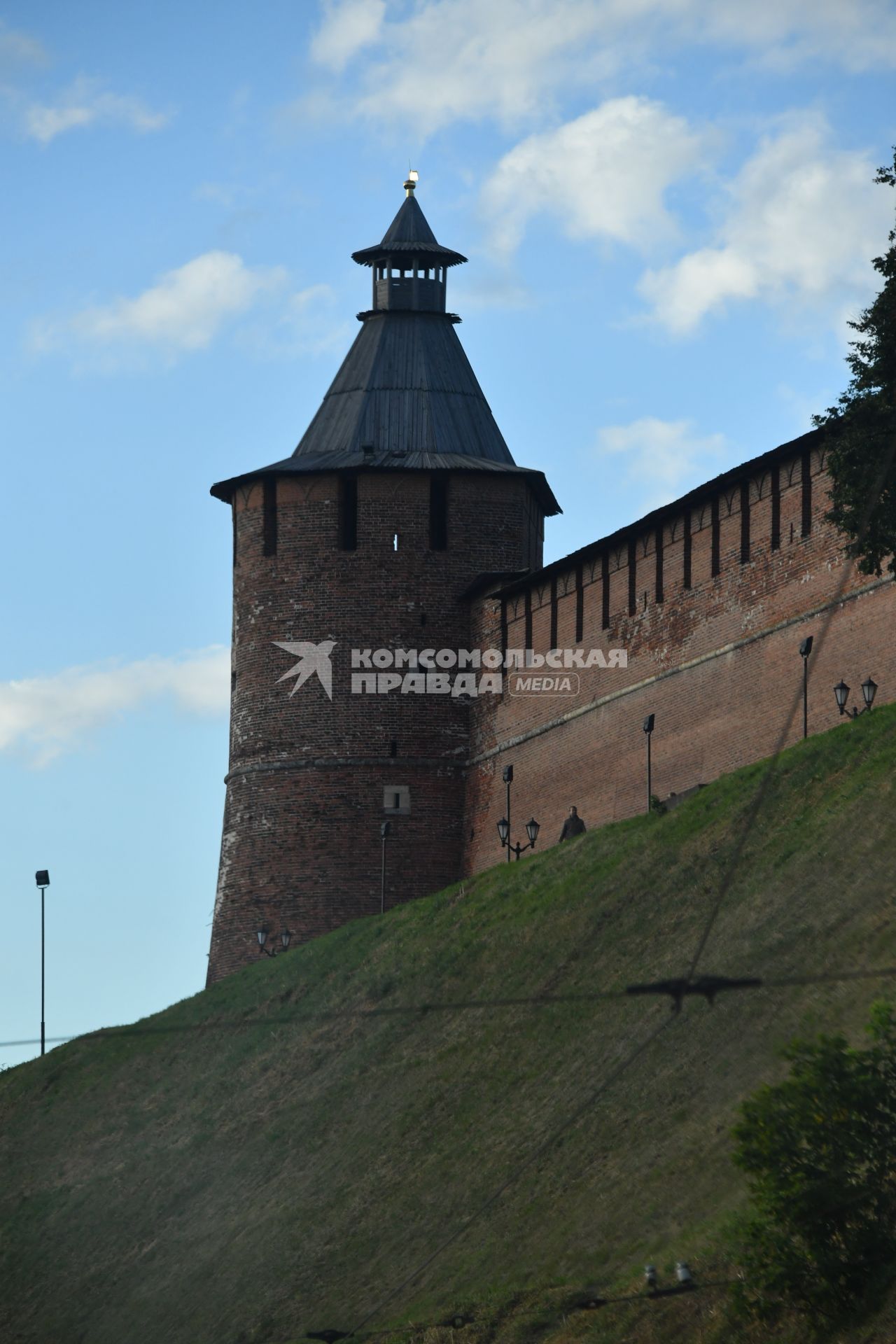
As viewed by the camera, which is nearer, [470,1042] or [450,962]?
[470,1042]

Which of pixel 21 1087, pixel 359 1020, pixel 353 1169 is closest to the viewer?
pixel 353 1169

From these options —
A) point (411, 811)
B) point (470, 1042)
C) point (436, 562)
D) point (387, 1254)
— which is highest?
point (436, 562)

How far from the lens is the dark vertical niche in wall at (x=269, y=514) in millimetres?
43344

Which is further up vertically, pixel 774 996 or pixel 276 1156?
pixel 774 996

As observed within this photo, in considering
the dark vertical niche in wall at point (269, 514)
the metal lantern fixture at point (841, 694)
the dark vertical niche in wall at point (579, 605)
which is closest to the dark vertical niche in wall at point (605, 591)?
the dark vertical niche in wall at point (579, 605)

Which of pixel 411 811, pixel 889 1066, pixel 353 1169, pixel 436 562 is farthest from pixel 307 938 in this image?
pixel 889 1066

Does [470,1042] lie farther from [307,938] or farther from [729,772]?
[307,938]

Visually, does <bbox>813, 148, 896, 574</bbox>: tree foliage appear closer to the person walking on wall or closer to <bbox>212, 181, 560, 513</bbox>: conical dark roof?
the person walking on wall

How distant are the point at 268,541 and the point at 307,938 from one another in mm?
6710

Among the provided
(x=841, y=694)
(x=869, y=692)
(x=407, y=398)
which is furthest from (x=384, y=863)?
(x=869, y=692)

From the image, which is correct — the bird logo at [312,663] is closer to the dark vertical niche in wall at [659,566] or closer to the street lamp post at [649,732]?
the dark vertical niche in wall at [659,566]

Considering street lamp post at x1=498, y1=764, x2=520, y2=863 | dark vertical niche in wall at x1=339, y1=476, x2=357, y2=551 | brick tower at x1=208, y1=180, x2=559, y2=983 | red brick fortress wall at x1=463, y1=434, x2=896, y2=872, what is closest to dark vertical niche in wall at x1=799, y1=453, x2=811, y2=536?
red brick fortress wall at x1=463, y1=434, x2=896, y2=872

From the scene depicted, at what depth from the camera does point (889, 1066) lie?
19.0 metres

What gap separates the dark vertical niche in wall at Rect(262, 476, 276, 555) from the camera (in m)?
43.3
